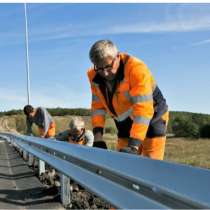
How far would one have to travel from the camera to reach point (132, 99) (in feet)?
17.6

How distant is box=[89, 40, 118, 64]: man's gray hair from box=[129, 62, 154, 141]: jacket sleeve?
0.27 m

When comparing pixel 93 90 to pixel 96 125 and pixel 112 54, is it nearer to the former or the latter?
pixel 96 125

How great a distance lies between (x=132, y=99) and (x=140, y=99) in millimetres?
94

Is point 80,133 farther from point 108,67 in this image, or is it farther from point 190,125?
point 190,125

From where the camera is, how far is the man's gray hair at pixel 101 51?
5.23m

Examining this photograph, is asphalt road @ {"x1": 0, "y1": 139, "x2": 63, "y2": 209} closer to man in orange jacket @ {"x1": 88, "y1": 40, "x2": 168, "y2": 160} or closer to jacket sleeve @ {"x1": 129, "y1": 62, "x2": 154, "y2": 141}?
man in orange jacket @ {"x1": 88, "y1": 40, "x2": 168, "y2": 160}

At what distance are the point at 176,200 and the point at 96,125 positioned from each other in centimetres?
297

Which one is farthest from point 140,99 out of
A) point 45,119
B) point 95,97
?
point 45,119

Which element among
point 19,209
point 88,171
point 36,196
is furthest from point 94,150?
point 36,196

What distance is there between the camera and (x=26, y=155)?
54.9 feet

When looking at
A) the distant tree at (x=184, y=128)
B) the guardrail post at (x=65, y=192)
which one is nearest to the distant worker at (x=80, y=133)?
the guardrail post at (x=65, y=192)

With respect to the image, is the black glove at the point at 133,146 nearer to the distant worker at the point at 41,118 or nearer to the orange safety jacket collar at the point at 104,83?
the orange safety jacket collar at the point at 104,83

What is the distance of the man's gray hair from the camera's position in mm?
5230

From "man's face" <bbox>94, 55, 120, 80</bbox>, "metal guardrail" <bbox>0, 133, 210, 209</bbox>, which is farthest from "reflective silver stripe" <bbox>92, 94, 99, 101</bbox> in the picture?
"man's face" <bbox>94, 55, 120, 80</bbox>
